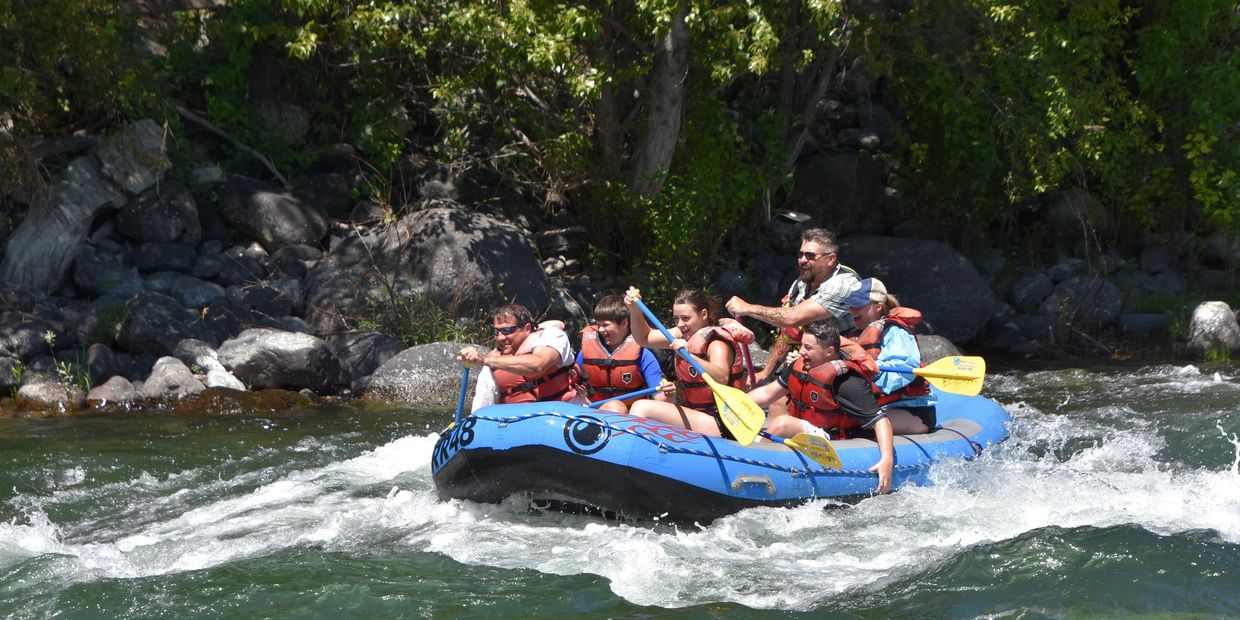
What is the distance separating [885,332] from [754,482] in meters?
1.14

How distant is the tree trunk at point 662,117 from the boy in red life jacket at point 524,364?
4980 millimetres

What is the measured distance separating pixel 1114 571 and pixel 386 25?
731cm

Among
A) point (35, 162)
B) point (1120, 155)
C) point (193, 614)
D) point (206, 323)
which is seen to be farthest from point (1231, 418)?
point (35, 162)

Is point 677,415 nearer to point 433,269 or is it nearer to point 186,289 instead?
point 433,269

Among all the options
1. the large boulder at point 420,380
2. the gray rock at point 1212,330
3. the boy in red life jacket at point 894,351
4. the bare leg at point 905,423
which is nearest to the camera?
the boy in red life jacket at point 894,351

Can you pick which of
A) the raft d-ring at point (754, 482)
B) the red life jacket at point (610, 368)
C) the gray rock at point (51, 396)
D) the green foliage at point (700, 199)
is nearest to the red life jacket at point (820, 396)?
the raft d-ring at point (754, 482)

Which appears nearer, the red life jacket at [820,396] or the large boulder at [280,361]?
the red life jacket at [820,396]

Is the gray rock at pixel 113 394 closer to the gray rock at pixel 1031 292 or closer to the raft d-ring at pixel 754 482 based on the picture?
the raft d-ring at pixel 754 482

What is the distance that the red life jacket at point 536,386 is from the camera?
626 cm

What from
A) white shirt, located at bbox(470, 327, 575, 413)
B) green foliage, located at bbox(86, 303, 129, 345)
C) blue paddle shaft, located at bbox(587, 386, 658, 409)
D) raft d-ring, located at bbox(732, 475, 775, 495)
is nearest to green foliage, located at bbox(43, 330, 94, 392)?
green foliage, located at bbox(86, 303, 129, 345)

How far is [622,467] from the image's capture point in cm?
556

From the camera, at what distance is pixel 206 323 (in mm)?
10219

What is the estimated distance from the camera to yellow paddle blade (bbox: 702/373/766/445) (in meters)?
5.62

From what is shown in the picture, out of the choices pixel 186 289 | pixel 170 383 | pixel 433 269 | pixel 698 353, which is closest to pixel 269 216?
pixel 186 289
